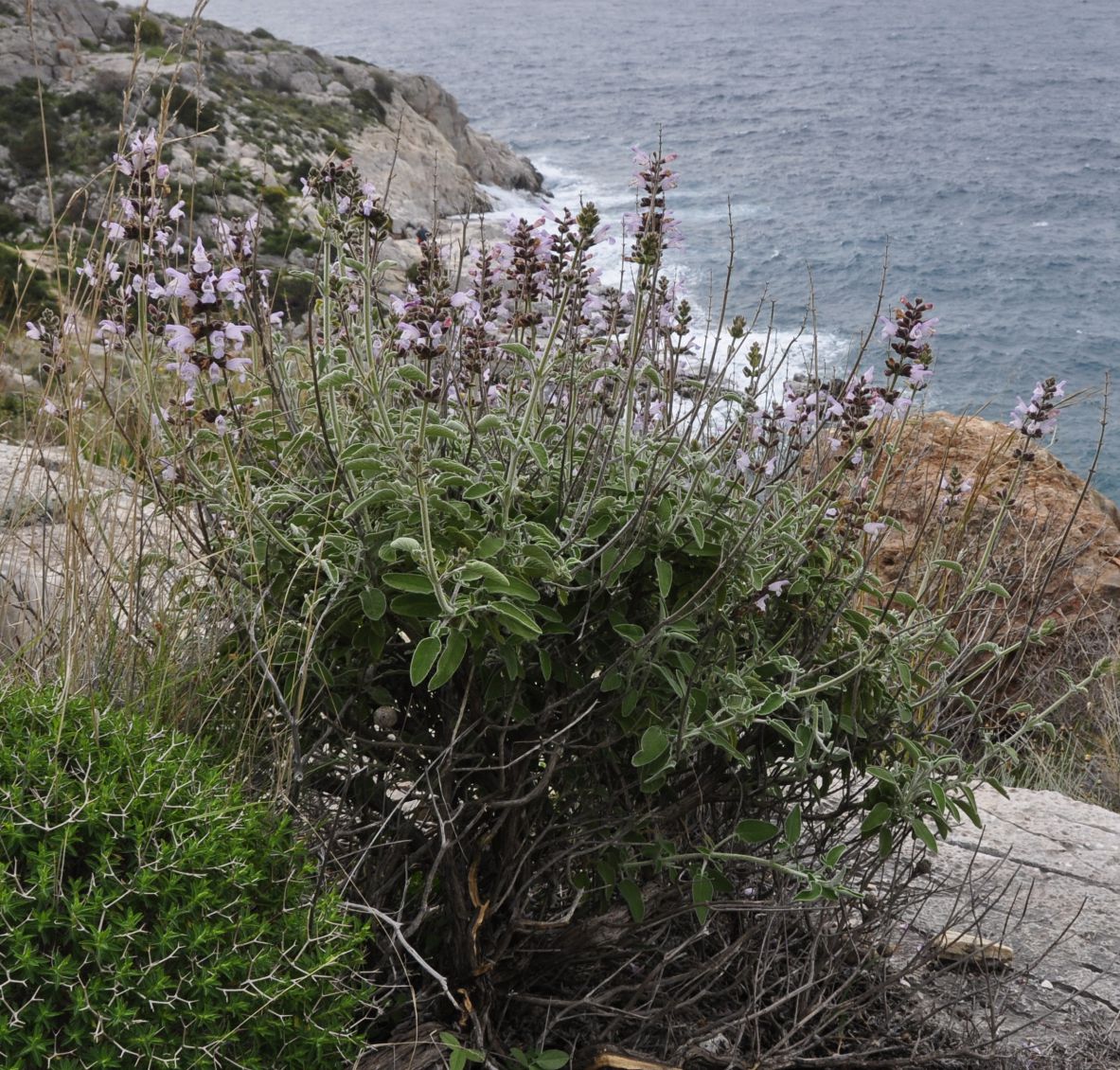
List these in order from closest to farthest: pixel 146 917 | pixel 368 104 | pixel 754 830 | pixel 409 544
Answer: pixel 146 917
pixel 409 544
pixel 754 830
pixel 368 104

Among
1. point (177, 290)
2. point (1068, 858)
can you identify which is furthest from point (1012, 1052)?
point (177, 290)

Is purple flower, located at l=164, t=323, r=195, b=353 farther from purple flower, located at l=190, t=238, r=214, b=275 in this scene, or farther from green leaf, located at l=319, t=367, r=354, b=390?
green leaf, located at l=319, t=367, r=354, b=390

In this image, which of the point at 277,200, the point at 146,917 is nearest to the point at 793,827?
the point at 146,917

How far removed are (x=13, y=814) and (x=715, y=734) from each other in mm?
1238

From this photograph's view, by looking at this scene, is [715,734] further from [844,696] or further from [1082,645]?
[1082,645]

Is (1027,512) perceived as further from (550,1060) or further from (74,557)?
(74,557)

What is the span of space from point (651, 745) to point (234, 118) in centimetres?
2538

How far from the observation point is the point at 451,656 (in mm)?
1928

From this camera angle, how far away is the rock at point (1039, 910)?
290cm

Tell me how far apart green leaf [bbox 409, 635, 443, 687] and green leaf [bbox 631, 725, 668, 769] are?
46 centimetres

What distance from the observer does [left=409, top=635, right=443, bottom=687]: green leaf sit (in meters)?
1.88

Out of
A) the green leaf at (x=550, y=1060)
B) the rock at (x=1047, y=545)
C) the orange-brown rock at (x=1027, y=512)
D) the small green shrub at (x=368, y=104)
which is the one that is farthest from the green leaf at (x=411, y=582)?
the small green shrub at (x=368, y=104)

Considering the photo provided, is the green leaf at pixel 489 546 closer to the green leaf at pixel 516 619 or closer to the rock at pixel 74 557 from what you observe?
the green leaf at pixel 516 619

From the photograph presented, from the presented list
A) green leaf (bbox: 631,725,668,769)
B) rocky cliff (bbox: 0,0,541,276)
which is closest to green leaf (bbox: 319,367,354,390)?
green leaf (bbox: 631,725,668,769)
